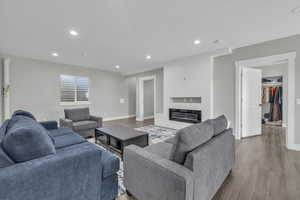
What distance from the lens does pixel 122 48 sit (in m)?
3.74

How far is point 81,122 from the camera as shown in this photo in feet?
12.7

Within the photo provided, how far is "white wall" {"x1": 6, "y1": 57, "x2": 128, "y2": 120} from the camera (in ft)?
14.8

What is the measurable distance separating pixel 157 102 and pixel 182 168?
498cm

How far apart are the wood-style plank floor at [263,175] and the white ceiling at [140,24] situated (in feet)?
8.30

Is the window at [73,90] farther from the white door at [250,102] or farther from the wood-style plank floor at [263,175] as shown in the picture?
the white door at [250,102]

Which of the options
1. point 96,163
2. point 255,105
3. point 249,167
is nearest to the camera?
point 96,163

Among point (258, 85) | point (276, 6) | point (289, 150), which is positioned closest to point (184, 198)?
point (276, 6)

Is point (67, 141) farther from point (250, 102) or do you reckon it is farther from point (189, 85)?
point (250, 102)

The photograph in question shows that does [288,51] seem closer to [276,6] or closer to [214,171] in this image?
[276,6]

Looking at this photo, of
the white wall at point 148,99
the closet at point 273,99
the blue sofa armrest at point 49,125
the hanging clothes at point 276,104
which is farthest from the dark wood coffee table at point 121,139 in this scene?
the hanging clothes at point 276,104

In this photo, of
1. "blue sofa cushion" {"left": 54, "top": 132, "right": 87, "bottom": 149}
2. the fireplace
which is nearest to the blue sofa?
"blue sofa cushion" {"left": 54, "top": 132, "right": 87, "bottom": 149}

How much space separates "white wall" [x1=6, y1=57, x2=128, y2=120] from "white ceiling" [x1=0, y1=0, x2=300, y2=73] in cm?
97

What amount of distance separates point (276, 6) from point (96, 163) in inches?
127

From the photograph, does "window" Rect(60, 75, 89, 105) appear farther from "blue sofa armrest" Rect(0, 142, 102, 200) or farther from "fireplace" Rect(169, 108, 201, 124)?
"blue sofa armrest" Rect(0, 142, 102, 200)
